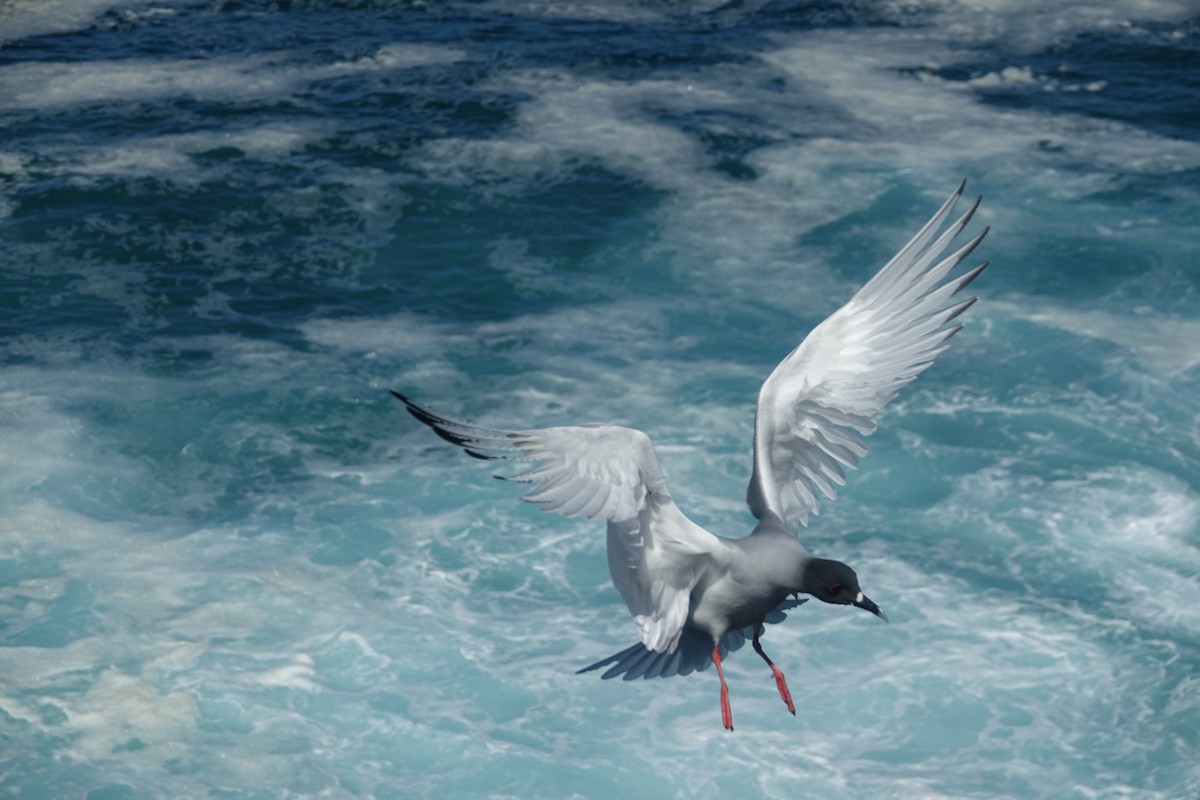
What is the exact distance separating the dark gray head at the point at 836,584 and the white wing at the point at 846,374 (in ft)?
3.47

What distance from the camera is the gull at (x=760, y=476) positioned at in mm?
7715

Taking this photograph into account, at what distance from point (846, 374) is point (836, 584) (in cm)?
161

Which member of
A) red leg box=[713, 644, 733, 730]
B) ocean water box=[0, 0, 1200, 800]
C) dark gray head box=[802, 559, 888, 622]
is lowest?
ocean water box=[0, 0, 1200, 800]

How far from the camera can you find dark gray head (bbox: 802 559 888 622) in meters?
7.85

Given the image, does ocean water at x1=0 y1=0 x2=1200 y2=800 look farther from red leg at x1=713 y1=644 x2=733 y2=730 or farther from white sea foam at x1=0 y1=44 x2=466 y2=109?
red leg at x1=713 y1=644 x2=733 y2=730

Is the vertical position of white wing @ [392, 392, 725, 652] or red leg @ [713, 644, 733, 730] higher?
white wing @ [392, 392, 725, 652]

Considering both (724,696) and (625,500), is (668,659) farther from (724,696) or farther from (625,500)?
(625,500)

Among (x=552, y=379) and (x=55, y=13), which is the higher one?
(x=55, y=13)

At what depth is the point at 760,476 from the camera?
29.2 ft

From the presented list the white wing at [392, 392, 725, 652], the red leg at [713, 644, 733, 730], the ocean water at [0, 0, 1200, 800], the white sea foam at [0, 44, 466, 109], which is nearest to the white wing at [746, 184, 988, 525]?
the white wing at [392, 392, 725, 652]

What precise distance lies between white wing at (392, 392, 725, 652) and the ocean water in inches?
156

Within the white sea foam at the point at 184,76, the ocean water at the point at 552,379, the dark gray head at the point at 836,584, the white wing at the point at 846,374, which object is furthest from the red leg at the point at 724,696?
the white sea foam at the point at 184,76

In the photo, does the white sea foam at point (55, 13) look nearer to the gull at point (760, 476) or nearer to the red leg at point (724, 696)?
the gull at point (760, 476)

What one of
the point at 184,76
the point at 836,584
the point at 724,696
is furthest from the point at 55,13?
the point at 836,584
